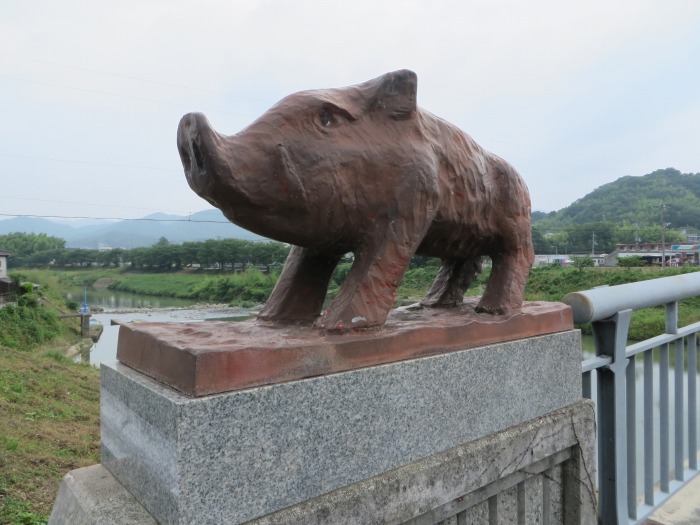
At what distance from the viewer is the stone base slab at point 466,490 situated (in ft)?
5.16

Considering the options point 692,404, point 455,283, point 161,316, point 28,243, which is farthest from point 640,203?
point 28,243

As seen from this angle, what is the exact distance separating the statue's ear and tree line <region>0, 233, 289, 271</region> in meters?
18.8

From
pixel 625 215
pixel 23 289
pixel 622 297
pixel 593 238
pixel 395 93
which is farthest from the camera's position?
pixel 625 215

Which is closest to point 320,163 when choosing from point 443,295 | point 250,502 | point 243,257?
point 250,502

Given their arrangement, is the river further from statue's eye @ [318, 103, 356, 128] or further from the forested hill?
the forested hill

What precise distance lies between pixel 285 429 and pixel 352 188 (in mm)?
888

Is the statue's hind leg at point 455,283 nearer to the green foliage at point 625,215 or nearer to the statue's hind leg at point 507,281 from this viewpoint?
the statue's hind leg at point 507,281

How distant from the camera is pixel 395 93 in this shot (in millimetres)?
1948

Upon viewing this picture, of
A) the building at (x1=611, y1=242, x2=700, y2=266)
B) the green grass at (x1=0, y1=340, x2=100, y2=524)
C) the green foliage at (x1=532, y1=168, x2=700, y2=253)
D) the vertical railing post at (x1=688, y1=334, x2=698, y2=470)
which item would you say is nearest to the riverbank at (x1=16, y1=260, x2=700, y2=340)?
the vertical railing post at (x1=688, y1=334, x2=698, y2=470)

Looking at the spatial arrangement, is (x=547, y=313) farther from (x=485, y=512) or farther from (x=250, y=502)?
(x=250, y=502)

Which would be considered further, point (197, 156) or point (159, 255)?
point (159, 255)

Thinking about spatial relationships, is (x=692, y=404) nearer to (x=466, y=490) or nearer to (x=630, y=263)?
(x=466, y=490)

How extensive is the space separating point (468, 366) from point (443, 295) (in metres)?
0.69

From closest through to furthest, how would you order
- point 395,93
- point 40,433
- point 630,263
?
point 395,93 < point 40,433 < point 630,263
